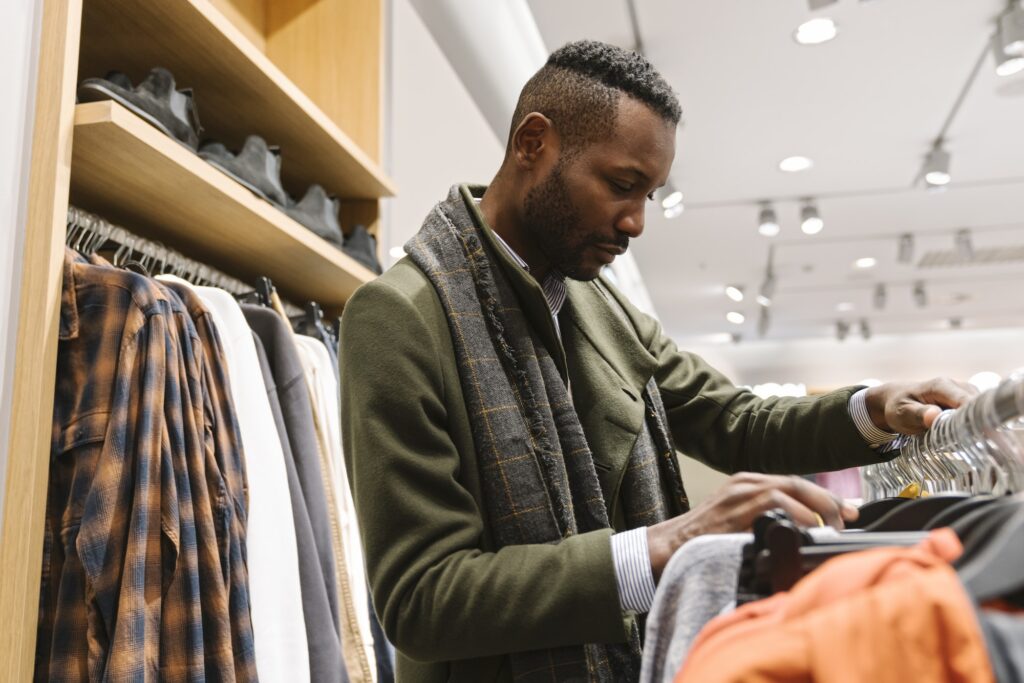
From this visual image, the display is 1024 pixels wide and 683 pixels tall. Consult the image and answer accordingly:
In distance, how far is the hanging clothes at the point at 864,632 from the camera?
17.4 inches

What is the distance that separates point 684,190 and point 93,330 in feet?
13.5

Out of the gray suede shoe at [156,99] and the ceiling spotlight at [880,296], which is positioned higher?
the ceiling spotlight at [880,296]

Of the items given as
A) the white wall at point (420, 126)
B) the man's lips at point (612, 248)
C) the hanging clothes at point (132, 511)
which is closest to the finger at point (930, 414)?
the man's lips at point (612, 248)

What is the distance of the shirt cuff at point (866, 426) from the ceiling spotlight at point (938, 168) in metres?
3.56

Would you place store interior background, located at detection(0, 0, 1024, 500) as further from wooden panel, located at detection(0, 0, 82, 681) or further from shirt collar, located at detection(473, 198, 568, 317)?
shirt collar, located at detection(473, 198, 568, 317)

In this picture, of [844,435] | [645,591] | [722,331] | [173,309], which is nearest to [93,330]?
[173,309]

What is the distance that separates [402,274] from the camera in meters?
1.06

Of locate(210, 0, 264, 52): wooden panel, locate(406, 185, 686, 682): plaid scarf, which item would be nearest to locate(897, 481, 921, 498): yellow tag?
locate(406, 185, 686, 682): plaid scarf

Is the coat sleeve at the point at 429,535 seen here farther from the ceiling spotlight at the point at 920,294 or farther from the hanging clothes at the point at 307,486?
the ceiling spotlight at the point at 920,294

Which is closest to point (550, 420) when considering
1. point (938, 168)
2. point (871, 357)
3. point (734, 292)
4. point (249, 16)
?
point (249, 16)

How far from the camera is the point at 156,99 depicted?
136cm

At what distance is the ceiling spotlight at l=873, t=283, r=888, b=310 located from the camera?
22.8ft

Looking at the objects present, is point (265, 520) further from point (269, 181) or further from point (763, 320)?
point (763, 320)

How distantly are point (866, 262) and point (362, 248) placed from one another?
508 centimetres
